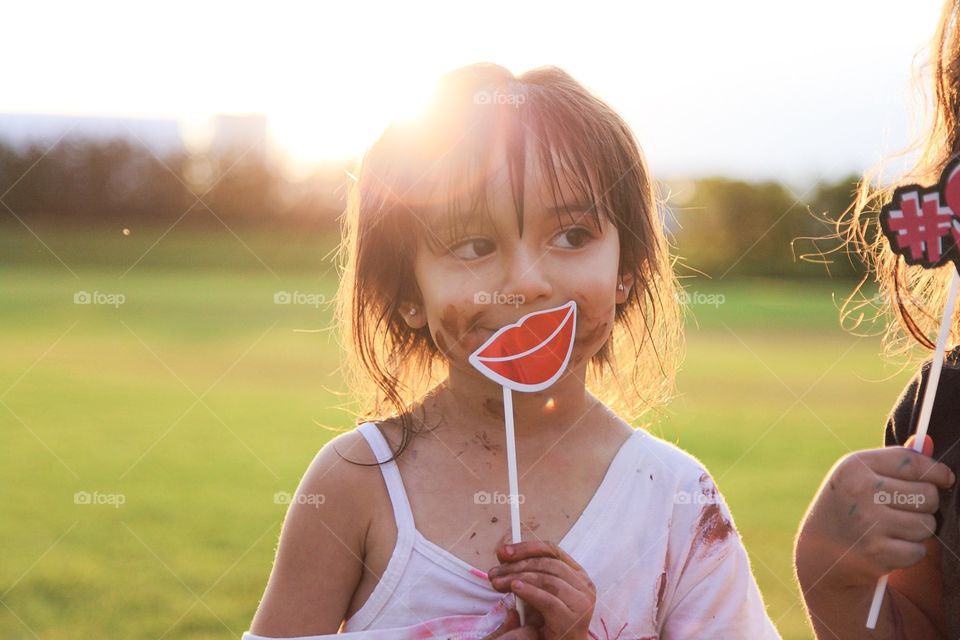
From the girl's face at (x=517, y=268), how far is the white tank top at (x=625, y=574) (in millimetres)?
264

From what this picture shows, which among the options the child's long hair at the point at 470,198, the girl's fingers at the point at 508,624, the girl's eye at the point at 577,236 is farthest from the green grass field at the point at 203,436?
the girl's fingers at the point at 508,624

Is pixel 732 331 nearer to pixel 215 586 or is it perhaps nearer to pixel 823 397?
pixel 823 397

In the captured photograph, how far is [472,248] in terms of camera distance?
179cm

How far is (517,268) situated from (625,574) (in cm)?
54

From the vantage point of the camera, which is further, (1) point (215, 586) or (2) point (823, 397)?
(2) point (823, 397)

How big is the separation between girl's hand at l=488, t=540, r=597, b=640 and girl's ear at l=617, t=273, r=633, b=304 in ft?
1.81

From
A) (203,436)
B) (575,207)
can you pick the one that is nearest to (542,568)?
(575,207)

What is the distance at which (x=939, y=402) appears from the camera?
1.78 m

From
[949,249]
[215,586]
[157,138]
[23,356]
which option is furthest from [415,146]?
[157,138]

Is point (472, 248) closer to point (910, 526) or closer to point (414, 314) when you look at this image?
point (414, 314)

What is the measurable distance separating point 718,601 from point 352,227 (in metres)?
0.96

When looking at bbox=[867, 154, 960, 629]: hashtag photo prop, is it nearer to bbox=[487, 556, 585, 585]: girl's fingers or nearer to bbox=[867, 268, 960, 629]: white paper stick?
bbox=[867, 268, 960, 629]: white paper stick

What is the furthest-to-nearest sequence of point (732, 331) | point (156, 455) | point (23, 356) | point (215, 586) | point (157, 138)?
point (157, 138), point (732, 331), point (23, 356), point (156, 455), point (215, 586)

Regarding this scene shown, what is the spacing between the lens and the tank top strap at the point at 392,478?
5.93 feet
